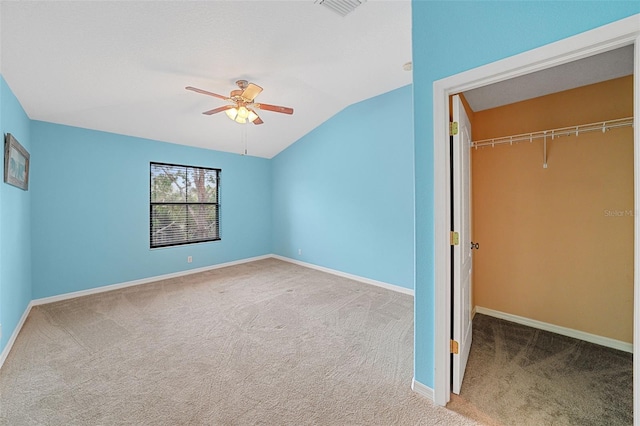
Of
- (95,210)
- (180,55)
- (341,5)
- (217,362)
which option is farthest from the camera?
(95,210)

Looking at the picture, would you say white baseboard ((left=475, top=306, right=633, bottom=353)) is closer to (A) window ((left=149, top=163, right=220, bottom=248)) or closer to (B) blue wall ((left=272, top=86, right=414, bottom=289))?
(B) blue wall ((left=272, top=86, right=414, bottom=289))

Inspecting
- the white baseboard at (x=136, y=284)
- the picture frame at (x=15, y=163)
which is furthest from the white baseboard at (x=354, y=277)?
the picture frame at (x=15, y=163)

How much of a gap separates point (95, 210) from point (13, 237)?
1.31 m

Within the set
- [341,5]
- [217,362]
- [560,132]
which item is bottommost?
[217,362]

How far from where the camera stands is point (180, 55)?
2.41m

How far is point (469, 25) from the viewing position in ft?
5.03

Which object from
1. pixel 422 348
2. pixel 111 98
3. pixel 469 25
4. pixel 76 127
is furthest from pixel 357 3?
pixel 76 127

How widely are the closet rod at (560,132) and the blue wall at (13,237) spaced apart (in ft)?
15.0

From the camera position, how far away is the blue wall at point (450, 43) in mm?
1244

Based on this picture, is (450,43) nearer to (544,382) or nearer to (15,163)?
(544,382)

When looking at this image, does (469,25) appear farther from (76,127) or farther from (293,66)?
(76,127)

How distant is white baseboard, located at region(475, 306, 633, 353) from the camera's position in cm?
227

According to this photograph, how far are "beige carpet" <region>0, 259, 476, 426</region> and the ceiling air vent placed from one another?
281 centimetres

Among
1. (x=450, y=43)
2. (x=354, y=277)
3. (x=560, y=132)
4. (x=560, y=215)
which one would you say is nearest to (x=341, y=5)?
(x=450, y=43)
